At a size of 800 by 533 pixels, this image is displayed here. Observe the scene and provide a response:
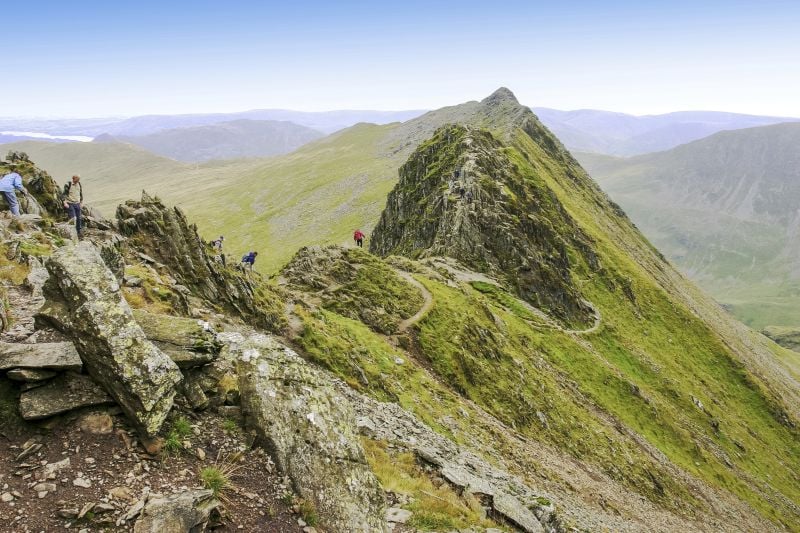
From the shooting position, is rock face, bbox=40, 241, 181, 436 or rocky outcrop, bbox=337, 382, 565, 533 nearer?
rock face, bbox=40, 241, 181, 436

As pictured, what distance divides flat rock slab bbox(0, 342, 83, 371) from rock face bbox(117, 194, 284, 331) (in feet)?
61.6

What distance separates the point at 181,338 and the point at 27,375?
4.39m

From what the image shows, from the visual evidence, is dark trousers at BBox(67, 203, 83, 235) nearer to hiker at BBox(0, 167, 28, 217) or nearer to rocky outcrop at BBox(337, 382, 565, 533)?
hiker at BBox(0, 167, 28, 217)

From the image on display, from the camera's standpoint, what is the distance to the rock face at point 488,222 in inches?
3250

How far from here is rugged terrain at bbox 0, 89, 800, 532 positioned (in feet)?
44.2

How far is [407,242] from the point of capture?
96.1 metres

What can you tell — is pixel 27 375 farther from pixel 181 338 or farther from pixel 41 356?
pixel 181 338

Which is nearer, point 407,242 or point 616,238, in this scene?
point 407,242

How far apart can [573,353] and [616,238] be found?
78999 millimetres

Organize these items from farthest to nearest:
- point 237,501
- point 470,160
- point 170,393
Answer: point 470,160, point 170,393, point 237,501

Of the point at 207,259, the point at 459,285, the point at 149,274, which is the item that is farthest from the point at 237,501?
the point at 459,285

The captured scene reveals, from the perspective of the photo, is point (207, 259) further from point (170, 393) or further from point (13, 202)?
point (170, 393)

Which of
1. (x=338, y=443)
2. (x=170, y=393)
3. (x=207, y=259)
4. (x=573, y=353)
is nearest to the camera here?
(x=170, y=393)

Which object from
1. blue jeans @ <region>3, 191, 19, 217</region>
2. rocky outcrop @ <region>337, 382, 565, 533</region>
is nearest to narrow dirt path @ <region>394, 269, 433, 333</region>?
rocky outcrop @ <region>337, 382, 565, 533</region>
